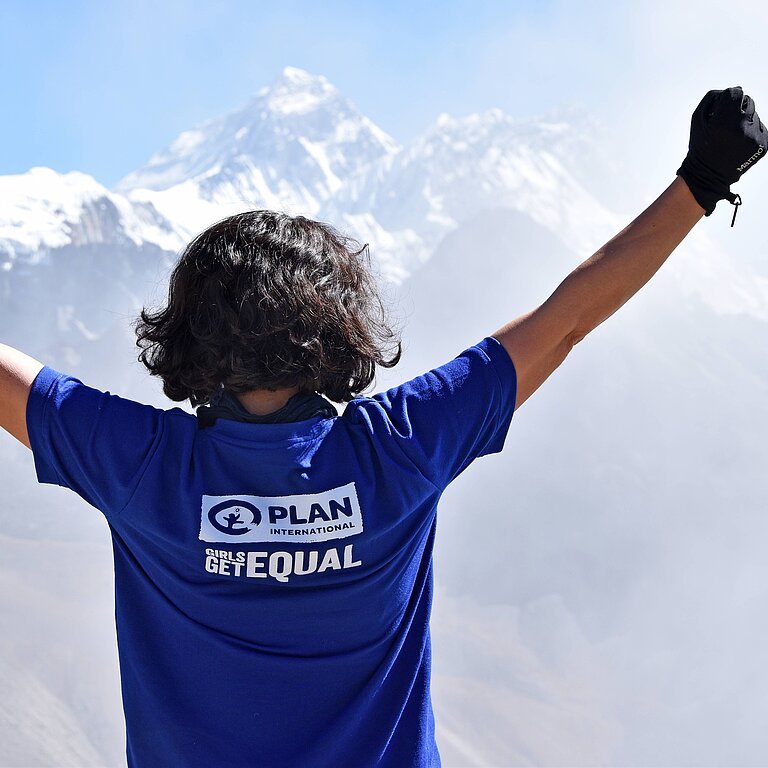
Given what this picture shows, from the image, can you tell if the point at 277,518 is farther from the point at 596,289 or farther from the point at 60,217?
the point at 60,217

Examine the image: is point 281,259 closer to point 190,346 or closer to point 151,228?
point 190,346

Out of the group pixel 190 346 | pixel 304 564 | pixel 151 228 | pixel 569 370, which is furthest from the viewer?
pixel 151 228

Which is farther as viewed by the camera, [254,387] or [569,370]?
[569,370]

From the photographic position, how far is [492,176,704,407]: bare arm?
98cm

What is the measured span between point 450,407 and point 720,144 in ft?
1.51

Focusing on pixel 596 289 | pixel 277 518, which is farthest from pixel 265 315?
pixel 596 289

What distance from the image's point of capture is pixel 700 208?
107 cm

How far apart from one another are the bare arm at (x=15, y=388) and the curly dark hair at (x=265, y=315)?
15cm

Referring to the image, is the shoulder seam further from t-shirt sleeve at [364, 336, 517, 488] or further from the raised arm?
the raised arm

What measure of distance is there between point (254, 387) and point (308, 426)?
0.08m

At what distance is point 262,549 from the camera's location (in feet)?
2.84

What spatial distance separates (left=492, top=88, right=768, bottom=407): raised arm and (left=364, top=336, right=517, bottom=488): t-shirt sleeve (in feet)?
0.09

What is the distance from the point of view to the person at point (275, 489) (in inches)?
34.7

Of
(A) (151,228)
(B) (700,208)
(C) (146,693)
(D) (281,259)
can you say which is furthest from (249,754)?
(A) (151,228)
